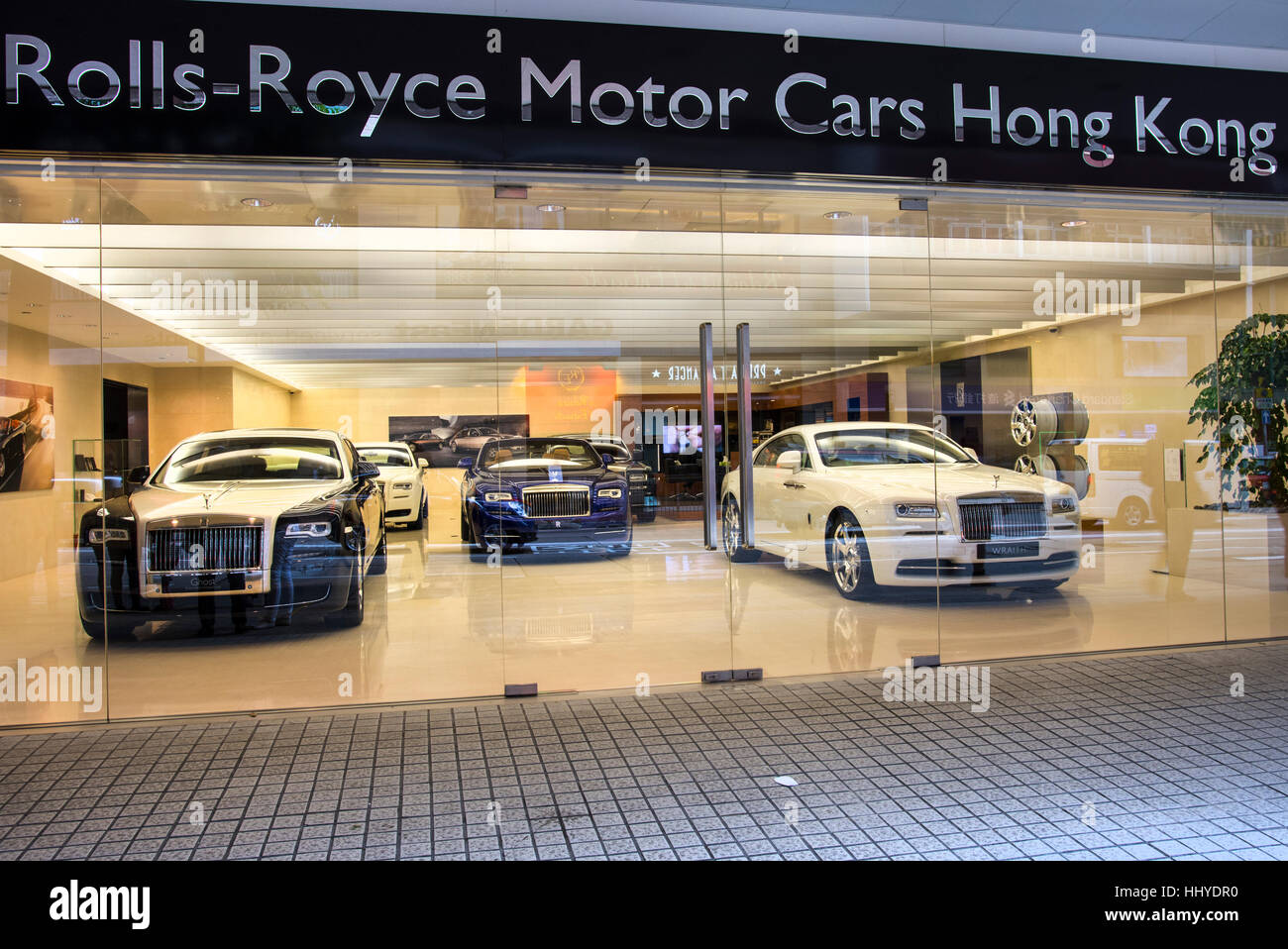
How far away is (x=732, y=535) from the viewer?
5129mm

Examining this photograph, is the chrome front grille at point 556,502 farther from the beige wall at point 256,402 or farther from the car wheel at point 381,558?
Result: the beige wall at point 256,402

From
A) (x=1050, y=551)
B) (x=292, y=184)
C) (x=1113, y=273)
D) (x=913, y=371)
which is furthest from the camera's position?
(x=1113, y=273)

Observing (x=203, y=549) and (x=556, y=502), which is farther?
(x=556, y=502)

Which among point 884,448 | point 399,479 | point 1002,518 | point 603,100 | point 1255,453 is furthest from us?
point 1255,453

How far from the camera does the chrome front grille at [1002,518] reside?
221 inches

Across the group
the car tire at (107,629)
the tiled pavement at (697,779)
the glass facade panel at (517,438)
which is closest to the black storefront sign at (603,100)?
the glass facade panel at (517,438)

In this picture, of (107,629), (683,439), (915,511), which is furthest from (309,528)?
(915,511)

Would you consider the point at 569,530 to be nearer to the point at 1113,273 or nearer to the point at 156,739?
the point at 156,739

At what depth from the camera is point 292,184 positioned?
4.50m

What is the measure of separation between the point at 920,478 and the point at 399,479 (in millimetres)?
3069

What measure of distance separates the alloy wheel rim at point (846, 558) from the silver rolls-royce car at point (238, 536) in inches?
106

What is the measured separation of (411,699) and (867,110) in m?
3.85

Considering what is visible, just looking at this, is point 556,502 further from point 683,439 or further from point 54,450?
point 54,450
